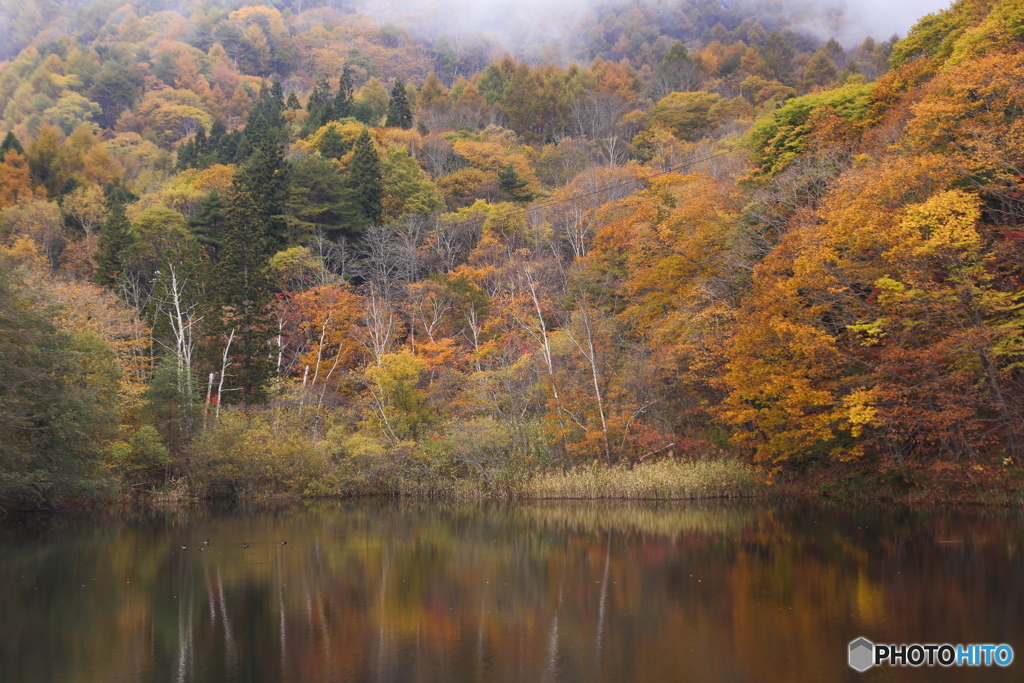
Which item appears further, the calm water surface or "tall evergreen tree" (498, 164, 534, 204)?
"tall evergreen tree" (498, 164, 534, 204)

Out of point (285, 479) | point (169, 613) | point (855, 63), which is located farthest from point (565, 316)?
point (855, 63)

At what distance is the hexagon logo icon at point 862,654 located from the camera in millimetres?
9258

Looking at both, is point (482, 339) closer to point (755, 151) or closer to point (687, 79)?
point (755, 151)

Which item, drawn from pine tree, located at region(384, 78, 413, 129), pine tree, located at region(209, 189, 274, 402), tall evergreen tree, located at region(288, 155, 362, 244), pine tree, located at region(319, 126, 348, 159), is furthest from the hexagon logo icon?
pine tree, located at region(384, 78, 413, 129)

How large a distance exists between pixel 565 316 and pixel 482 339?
14.1 ft

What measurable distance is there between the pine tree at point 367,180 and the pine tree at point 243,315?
10.3 m

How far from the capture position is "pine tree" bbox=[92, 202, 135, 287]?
4750 cm

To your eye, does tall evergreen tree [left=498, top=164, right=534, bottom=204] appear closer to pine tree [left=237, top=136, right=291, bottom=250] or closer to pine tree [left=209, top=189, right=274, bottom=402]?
pine tree [left=237, top=136, right=291, bottom=250]

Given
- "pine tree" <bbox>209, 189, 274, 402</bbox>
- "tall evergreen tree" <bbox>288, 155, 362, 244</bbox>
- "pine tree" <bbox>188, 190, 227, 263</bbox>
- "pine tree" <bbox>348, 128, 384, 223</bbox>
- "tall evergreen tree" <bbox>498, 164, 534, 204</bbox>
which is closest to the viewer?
"pine tree" <bbox>209, 189, 274, 402</bbox>

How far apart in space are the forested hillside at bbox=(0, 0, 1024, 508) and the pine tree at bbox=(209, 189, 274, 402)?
188mm

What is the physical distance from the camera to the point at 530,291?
138ft

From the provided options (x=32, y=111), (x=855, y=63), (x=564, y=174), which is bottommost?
(x=564, y=174)

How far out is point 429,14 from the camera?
142 m

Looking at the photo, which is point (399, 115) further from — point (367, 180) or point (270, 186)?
point (270, 186)
